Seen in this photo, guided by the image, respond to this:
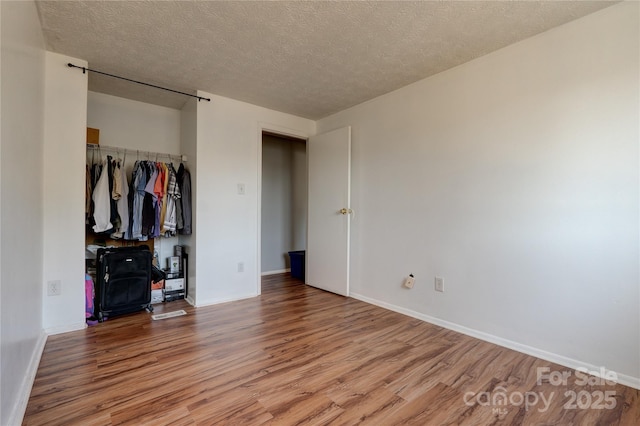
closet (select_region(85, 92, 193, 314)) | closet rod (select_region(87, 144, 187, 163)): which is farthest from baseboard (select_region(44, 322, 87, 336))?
closet rod (select_region(87, 144, 187, 163))

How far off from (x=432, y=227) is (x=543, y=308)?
3.26 feet

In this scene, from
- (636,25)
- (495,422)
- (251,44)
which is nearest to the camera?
(495,422)

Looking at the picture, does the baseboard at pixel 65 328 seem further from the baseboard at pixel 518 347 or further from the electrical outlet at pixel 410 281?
the electrical outlet at pixel 410 281

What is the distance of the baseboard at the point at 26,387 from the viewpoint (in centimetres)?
136

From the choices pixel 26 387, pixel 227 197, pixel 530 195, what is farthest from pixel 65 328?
pixel 530 195

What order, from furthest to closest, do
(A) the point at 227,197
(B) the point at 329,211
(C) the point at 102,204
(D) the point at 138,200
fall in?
(B) the point at 329,211 → (A) the point at 227,197 → (D) the point at 138,200 → (C) the point at 102,204

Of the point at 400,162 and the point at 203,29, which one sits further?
the point at 400,162

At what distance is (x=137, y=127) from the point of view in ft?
11.1

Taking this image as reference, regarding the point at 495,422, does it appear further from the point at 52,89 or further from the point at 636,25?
the point at 52,89

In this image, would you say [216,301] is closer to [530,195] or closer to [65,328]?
[65,328]

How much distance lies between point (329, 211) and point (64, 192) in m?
2.58

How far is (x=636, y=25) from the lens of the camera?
1.74 meters

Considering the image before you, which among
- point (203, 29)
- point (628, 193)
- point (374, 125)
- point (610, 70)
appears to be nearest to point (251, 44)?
point (203, 29)

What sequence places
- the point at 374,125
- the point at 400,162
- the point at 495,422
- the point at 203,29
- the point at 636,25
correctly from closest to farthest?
the point at 495,422, the point at 636,25, the point at 203,29, the point at 400,162, the point at 374,125
